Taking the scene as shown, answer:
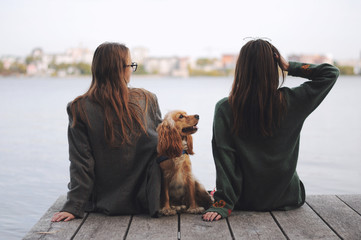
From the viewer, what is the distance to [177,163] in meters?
3.60

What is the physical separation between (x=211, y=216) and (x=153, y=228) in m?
0.44

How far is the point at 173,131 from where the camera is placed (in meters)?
3.48

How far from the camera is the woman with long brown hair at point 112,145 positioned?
356cm

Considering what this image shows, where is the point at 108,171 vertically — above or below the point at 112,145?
below

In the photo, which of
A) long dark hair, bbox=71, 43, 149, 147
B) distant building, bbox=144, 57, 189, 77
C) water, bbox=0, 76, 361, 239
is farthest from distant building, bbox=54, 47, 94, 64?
long dark hair, bbox=71, 43, 149, 147

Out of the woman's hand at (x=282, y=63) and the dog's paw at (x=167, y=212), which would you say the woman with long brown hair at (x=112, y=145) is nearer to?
the dog's paw at (x=167, y=212)

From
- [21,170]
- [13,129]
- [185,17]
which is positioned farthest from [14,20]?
[21,170]

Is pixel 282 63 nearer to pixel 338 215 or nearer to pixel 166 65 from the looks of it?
pixel 338 215

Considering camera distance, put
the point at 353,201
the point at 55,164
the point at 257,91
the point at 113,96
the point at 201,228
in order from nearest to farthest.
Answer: the point at 201,228, the point at 257,91, the point at 113,96, the point at 353,201, the point at 55,164

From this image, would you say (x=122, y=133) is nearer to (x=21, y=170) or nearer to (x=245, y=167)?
(x=245, y=167)

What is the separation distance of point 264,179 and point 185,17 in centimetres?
6325

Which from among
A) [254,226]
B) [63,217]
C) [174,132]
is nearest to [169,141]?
[174,132]

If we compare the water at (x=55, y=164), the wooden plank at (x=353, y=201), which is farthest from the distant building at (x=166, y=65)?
the wooden plank at (x=353, y=201)

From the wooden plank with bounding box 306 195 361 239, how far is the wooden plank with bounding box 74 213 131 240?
1467mm
